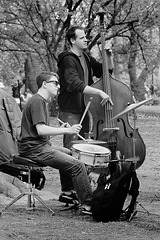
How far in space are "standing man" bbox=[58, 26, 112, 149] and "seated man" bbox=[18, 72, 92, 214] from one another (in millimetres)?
646

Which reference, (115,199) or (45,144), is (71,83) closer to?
(45,144)

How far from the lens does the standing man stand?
21.9 feet

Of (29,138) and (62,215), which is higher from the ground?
(29,138)

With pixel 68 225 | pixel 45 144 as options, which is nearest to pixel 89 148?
pixel 45 144

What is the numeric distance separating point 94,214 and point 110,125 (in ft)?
5.39

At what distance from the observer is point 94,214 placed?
5570mm

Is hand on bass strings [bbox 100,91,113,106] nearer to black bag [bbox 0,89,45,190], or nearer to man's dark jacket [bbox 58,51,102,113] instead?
man's dark jacket [bbox 58,51,102,113]

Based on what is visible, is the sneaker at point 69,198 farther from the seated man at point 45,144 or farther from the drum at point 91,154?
the drum at point 91,154

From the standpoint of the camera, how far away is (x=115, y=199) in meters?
5.55

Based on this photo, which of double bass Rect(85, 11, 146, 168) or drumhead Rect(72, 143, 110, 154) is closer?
drumhead Rect(72, 143, 110, 154)

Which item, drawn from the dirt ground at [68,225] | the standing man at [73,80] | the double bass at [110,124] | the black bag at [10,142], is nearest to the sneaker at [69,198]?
the dirt ground at [68,225]

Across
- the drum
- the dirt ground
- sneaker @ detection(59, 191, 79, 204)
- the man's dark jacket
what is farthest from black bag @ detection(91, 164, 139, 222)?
the man's dark jacket

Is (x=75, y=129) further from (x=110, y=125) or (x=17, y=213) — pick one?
(x=110, y=125)

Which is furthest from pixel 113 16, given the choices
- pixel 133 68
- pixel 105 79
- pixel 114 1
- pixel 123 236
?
pixel 123 236
